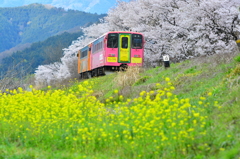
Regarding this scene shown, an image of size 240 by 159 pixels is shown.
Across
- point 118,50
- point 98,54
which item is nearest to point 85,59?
point 98,54

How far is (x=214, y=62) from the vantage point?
523 inches

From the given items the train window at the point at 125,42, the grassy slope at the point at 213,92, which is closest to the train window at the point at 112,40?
the train window at the point at 125,42

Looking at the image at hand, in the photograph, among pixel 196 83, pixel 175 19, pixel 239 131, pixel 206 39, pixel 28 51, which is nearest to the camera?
pixel 239 131

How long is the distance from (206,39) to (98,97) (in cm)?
780

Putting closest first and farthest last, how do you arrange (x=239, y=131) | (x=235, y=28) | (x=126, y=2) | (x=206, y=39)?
(x=239, y=131) < (x=235, y=28) < (x=206, y=39) < (x=126, y=2)

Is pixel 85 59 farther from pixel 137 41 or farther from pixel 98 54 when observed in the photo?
pixel 137 41

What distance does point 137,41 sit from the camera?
76.5 feet

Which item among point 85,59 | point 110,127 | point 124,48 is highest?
point 124,48

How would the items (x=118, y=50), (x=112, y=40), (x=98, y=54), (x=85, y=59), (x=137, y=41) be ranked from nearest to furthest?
(x=112, y=40) → (x=118, y=50) → (x=137, y=41) → (x=98, y=54) → (x=85, y=59)

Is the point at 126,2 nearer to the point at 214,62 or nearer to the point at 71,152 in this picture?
the point at 214,62

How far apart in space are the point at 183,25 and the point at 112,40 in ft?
13.7

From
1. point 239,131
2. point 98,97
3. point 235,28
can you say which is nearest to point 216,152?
point 239,131

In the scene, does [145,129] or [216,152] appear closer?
[216,152]

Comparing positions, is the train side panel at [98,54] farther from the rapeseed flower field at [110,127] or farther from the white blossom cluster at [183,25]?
the rapeseed flower field at [110,127]
